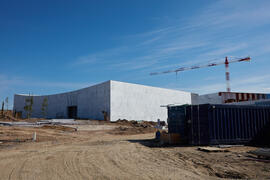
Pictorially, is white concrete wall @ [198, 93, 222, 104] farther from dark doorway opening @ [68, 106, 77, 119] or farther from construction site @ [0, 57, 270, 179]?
dark doorway opening @ [68, 106, 77, 119]

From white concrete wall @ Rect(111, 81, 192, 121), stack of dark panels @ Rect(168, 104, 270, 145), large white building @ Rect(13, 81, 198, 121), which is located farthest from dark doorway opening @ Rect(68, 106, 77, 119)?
stack of dark panels @ Rect(168, 104, 270, 145)

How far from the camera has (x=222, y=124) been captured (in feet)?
44.4

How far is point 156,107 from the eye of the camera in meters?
49.9

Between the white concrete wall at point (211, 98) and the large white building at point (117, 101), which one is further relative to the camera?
the white concrete wall at point (211, 98)

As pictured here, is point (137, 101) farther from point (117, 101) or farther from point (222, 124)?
point (222, 124)

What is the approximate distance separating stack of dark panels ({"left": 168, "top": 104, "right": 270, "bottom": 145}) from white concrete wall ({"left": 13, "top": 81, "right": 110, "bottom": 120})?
2932 cm

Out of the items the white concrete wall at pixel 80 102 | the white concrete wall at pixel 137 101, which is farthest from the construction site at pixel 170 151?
the white concrete wall at pixel 80 102

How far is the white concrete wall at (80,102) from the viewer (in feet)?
142

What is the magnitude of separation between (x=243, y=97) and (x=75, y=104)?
153 ft

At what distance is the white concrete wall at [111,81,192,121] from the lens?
42416 millimetres

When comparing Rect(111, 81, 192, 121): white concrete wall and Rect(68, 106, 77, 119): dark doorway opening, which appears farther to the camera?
Rect(68, 106, 77, 119): dark doorway opening

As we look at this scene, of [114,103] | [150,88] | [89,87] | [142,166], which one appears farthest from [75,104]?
[142,166]

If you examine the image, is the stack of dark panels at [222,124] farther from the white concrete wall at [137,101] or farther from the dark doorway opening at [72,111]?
the dark doorway opening at [72,111]

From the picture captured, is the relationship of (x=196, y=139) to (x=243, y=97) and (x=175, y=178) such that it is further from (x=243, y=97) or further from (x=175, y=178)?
(x=243, y=97)
